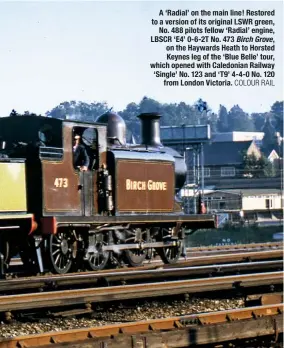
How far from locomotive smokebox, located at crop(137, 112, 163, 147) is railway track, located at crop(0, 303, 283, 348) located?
10942 mm

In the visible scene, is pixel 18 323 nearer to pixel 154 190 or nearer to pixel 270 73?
pixel 270 73

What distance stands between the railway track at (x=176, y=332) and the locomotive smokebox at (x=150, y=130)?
10942mm

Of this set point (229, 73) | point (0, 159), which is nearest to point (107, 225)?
point (0, 159)

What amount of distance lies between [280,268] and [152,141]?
593 cm

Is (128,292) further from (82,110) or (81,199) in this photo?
(82,110)

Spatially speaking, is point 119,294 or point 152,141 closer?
point 119,294

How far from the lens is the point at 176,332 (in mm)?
8695

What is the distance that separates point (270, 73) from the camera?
13.9 m

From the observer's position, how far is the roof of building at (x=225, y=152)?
8819 centimetres

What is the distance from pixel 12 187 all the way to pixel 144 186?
412 centimetres

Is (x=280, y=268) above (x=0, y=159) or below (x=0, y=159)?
below

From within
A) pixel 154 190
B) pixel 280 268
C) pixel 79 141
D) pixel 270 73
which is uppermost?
pixel 270 73

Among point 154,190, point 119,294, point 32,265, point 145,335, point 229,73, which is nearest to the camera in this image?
point 145,335

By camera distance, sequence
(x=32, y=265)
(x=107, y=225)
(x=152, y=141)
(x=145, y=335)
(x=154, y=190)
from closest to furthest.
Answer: (x=145, y=335) → (x=32, y=265) → (x=107, y=225) → (x=154, y=190) → (x=152, y=141)
